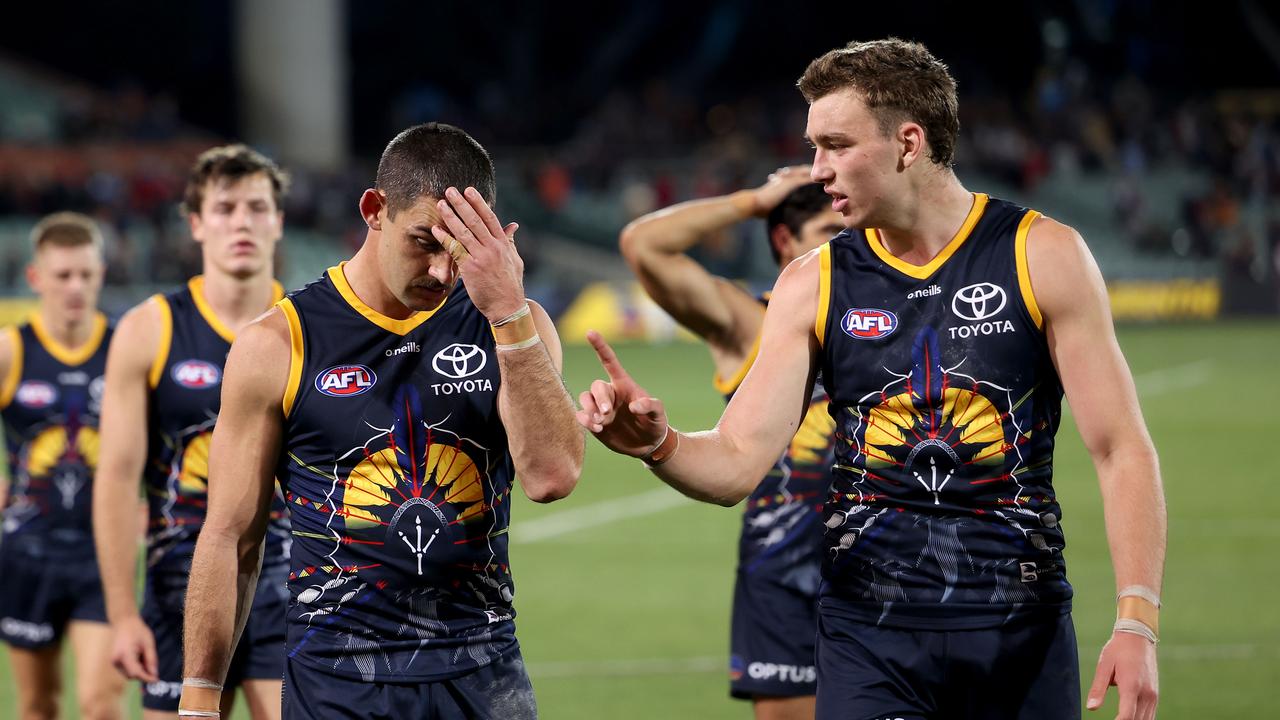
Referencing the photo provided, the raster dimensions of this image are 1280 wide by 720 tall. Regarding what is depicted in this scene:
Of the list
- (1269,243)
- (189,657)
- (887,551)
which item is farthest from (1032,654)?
(1269,243)

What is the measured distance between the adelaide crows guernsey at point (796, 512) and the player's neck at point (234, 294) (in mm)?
1710

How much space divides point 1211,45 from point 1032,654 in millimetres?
50039

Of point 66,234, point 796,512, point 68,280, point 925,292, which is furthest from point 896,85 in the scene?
point 66,234

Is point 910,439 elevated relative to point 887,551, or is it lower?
elevated

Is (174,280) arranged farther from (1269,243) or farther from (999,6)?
(999,6)

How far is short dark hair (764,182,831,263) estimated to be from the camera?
19.1 feet

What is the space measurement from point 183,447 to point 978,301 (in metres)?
3.05

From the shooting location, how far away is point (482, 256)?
3.73 metres

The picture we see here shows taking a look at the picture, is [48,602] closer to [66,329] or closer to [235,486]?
[66,329]

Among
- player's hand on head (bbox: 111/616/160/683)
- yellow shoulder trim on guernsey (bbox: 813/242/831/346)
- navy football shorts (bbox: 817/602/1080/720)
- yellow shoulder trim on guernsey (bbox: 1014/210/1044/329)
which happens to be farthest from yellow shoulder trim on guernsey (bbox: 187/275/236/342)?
yellow shoulder trim on guernsey (bbox: 1014/210/1044/329)

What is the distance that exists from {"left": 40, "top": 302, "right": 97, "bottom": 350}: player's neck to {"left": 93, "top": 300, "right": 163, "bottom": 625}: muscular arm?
1.72m

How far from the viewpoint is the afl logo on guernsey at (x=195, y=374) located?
575 cm

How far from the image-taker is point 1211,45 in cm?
5016

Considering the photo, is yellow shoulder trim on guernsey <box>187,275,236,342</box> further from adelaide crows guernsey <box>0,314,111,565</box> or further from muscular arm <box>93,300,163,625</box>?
adelaide crows guernsey <box>0,314,111,565</box>
